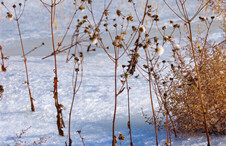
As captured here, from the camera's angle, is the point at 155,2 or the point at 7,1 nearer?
the point at 155,2

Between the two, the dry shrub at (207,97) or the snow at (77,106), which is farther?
the snow at (77,106)

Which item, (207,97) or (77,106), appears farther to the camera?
(77,106)

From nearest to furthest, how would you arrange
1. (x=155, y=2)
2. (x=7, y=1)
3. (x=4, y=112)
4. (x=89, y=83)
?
(x=4, y=112) → (x=89, y=83) → (x=155, y=2) → (x=7, y=1)

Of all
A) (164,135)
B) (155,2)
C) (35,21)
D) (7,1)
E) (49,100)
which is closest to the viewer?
(164,135)

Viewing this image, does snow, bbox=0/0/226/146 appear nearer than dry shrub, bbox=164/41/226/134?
No

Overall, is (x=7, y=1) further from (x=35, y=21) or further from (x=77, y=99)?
(x=77, y=99)

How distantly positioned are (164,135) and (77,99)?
97cm

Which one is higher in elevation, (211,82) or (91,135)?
(211,82)

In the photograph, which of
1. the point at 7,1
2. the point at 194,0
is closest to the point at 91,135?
the point at 194,0

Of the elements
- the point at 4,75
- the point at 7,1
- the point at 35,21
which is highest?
the point at 7,1

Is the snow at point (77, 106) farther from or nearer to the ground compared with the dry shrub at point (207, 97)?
nearer to the ground

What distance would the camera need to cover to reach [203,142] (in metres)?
1.80

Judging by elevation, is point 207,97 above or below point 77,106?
above

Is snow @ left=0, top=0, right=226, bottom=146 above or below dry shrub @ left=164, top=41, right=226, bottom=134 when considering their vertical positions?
below
